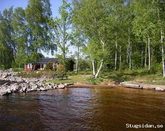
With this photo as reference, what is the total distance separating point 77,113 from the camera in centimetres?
2102

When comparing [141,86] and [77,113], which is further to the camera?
[141,86]

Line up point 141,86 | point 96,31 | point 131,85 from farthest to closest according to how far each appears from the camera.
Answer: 1. point 96,31
2. point 131,85
3. point 141,86

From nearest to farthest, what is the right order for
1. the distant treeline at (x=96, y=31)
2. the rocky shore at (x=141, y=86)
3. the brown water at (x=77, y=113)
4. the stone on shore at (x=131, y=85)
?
the brown water at (x=77, y=113)
the rocky shore at (x=141, y=86)
the stone on shore at (x=131, y=85)
the distant treeline at (x=96, y=31)

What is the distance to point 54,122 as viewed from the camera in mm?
18297

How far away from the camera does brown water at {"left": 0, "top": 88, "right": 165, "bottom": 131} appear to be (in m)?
17.3

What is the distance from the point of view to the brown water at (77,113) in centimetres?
1733

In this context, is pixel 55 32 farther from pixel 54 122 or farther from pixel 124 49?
pixel 54 122

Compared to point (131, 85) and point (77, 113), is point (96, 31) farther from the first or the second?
point (77, 113)

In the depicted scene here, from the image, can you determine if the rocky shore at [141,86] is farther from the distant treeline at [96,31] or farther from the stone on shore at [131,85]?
the distant treeline at [96,31]

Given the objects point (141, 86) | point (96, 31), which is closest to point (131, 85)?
point (141, 86)

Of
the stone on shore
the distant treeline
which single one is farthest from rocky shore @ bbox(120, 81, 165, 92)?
the distant treeline

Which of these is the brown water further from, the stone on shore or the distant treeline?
the distant treeline

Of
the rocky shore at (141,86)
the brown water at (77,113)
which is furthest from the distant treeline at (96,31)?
the brown water at (77,113)

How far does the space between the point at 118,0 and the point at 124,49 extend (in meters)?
17.8
